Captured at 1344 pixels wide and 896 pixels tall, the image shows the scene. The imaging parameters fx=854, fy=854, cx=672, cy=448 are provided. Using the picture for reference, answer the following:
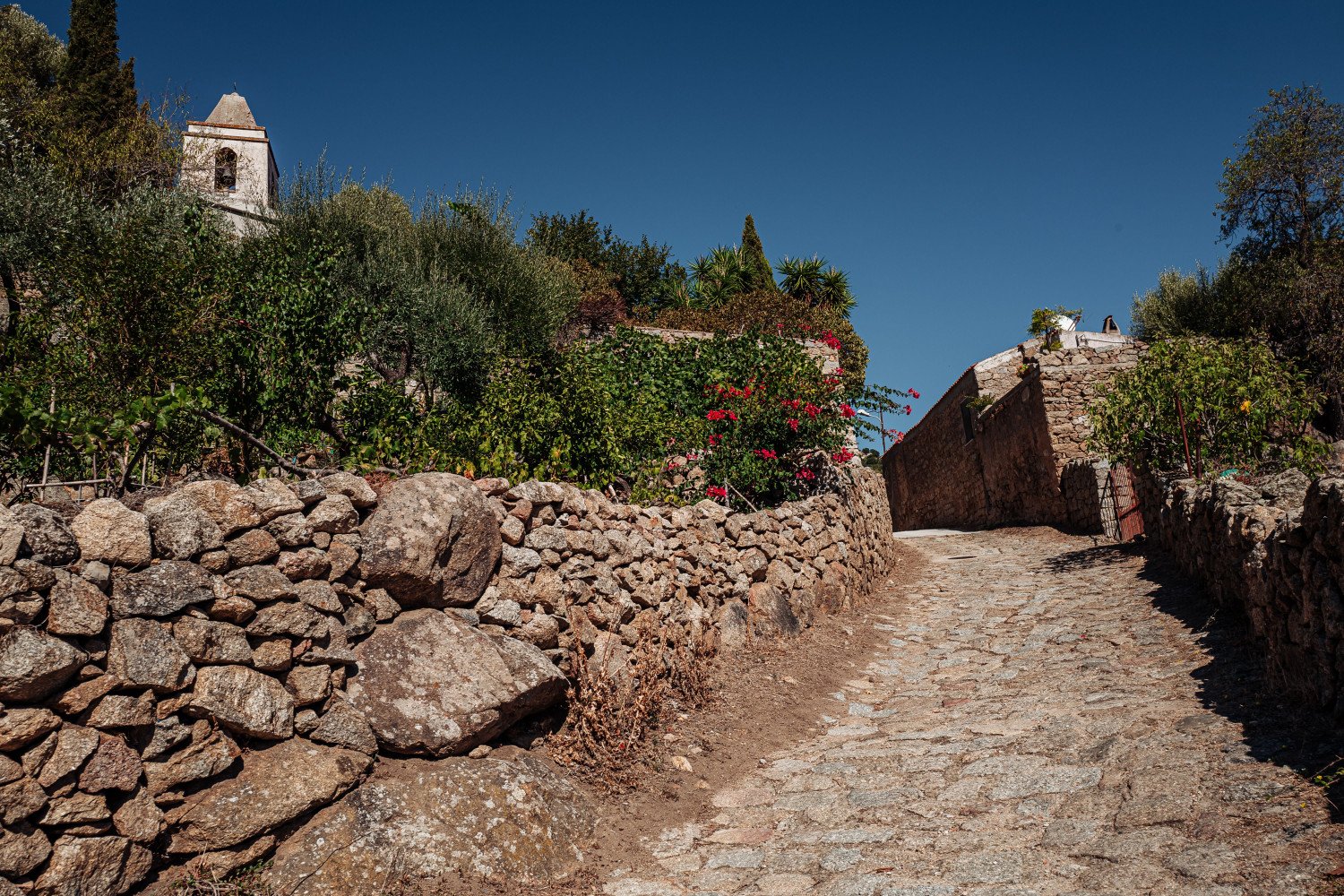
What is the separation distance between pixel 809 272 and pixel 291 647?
27130 mm

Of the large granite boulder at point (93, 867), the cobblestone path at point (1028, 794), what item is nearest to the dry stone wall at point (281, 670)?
the large granite boulder at point (93, 867)

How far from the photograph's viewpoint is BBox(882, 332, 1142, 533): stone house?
575 inches

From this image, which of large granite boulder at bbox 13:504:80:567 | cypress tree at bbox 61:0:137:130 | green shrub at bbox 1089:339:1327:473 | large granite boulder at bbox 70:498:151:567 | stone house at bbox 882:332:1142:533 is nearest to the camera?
large granite boulder at bbox 13:504:80:567

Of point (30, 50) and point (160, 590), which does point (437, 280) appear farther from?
point (30, 50)

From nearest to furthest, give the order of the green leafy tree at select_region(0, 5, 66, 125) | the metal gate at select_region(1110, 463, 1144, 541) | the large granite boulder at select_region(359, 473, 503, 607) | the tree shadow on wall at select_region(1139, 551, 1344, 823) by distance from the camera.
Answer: the tree shadow on wall at select_region(1139, 551, 1344, 823) → the large granite boulder at select_region(359, 473, 503, 607) → the metal gate at select_region(1110, 463, 1144, 541) → the green leafy tree at select_region(0, 5, 66, 125)

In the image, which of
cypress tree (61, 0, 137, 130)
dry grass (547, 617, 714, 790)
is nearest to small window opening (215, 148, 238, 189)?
cypress tree (61, 0, 137, 130)

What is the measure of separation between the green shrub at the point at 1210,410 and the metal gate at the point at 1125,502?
1.43m

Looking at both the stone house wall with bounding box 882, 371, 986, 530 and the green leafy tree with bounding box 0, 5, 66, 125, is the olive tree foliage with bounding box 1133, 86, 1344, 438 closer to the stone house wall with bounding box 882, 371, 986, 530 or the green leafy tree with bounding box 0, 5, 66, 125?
the stone house wall with bounding box 882, 371, 986, 530

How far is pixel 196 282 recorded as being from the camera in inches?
289

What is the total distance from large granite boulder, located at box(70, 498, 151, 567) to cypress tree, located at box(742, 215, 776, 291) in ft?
82.2

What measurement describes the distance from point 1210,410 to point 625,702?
8572 millimetres

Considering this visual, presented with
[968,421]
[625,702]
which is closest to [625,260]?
[968,421]

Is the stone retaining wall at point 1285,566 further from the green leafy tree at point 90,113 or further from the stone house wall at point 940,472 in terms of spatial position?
the green leafy tree at point 90,113

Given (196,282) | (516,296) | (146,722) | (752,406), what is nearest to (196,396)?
(196,282)
